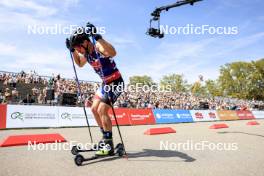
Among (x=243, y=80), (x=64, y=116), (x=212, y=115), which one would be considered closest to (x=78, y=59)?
(x=64, y=116)

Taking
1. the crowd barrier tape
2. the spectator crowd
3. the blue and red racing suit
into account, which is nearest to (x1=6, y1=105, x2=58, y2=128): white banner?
the spectator crowd

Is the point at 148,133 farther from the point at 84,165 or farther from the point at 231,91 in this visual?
the point at 231,91

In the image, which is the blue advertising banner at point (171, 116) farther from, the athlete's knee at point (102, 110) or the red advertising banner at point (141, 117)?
the athlete's knee at point (102, 110)

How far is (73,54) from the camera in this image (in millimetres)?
6309

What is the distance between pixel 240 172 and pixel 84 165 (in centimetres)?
289

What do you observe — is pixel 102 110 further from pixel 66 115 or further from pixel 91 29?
pixel 66 115

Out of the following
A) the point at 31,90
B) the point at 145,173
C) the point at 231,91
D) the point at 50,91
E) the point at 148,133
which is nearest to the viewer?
the point at 145,173

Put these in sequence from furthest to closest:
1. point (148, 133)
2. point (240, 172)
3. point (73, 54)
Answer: point (148, 133), point (73, 54), point (240, 172)

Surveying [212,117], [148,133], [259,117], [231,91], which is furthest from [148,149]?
[231,91]

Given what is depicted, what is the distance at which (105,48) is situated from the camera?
17.6 feet

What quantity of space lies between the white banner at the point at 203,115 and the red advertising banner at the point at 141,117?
635 cm

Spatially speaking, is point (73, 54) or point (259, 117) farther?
point (259, 117)

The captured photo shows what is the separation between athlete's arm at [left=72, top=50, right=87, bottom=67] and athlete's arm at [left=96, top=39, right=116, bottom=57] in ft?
3.34

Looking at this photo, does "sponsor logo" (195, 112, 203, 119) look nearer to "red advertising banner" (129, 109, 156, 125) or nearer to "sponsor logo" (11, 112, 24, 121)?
"red advertising banner" (129, 109, 156, 125)
